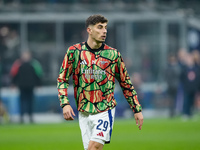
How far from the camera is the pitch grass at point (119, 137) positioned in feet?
45.0

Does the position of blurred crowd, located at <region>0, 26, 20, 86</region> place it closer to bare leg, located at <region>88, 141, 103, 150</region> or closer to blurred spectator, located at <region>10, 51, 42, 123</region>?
blurred spectator, located at <region>10, 51, 42, 123</region>

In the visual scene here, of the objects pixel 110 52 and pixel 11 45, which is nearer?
pixel 110 52

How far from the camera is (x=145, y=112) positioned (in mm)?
26281

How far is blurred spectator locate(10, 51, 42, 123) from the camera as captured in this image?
21391mm

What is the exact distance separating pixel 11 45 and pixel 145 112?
A: 6.17 meters

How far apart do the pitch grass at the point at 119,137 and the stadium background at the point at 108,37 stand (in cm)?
414

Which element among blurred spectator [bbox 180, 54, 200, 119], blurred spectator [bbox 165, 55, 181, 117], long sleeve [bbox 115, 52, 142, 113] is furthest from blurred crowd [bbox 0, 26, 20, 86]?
long sleeve [bbox 115, 52, 142, 113]

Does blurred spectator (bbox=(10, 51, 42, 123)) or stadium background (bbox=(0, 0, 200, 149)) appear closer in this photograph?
blurred spectator (bbox=(10, 51, 42, 123))

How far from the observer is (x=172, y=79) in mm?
23906

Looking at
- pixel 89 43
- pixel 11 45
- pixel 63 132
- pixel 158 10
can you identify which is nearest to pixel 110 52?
pixel 89 43

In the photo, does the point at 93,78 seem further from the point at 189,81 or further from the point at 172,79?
the point at 172,79

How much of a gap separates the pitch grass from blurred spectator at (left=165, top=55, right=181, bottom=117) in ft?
8.11

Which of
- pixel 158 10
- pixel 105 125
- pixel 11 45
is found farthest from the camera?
pixel 158 10

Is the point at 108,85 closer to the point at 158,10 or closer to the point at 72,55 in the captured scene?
the point at 72,55
